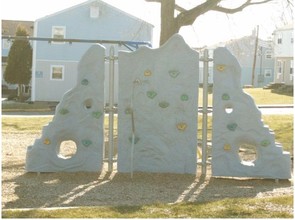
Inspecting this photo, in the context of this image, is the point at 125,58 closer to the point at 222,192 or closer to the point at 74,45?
the point at 222,192

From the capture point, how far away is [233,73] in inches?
401

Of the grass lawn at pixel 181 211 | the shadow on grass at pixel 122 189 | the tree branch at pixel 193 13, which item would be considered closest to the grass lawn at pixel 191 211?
the grass lawn at pixel 181 211

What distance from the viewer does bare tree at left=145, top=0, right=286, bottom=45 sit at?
16.0 m

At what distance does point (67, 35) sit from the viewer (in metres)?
36.2

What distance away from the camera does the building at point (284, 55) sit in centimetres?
5081

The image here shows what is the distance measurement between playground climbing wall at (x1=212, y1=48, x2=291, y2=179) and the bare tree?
6047mm

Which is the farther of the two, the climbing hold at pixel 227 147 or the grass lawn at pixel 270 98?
the grass lawn at pixel 270 98

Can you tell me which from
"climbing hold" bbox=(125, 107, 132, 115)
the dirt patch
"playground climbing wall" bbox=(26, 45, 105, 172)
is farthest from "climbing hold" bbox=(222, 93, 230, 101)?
"playground climbing wall" bbox=(26, 45, 105, 172)

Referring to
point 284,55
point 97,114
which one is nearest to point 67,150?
point 97,114

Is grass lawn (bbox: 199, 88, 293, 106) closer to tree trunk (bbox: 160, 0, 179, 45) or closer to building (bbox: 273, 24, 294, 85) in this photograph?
building (bbox: 273, 24, 294, 85)

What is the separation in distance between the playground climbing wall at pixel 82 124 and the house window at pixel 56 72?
85.7 feet

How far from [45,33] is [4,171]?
26356 mm

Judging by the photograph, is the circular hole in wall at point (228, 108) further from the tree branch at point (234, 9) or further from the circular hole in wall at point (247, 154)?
the tree branch at point (234, 9)

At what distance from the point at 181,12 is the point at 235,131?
795 centimetres
